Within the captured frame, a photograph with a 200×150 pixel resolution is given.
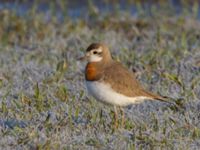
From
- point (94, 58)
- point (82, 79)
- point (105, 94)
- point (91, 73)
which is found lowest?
point (82, 79)

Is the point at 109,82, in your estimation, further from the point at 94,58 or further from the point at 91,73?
the point at 94,58

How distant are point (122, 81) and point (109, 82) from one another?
0.69 feet

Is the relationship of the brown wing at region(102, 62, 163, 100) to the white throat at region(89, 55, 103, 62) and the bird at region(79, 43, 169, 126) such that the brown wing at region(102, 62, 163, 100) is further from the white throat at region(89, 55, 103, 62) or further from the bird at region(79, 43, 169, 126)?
the white throat at region(89, 55, 103, 62)

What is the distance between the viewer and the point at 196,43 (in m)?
10.3

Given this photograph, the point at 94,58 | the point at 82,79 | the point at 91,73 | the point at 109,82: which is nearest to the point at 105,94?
the point at 109,82

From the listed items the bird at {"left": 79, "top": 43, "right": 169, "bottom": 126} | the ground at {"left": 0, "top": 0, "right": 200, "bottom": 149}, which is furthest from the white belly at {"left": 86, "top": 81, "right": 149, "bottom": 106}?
the ground at {"left": 0, "top": 0, "right": 200, "bottom": 149}

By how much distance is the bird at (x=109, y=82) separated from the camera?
6.87m

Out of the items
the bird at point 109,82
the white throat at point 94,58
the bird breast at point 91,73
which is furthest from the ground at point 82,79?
the white throat at point 94,58

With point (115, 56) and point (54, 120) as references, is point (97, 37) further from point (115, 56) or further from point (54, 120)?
point (54, 120)

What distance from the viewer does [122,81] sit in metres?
7.10

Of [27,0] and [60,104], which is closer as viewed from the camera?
[60,104]

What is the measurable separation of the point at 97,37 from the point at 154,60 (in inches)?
70.8

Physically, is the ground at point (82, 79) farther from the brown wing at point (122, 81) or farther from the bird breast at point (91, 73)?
the bird breast at point (91, 73)

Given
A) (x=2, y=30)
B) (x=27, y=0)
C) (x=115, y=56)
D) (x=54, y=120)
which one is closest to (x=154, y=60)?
(x=115, y=56)
